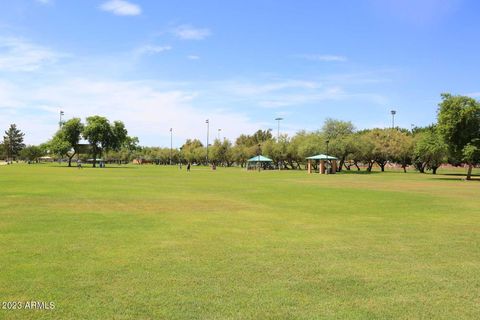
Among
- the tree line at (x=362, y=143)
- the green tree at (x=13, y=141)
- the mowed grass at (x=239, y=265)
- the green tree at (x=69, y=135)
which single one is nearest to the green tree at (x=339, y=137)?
the tree line at (x=362, y=143)

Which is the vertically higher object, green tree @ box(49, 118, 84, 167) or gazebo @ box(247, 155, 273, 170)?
green tree @ box(49, 118, 84, 167)

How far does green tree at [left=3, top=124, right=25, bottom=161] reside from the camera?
18188 centimetres

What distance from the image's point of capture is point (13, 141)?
184750 millimetres

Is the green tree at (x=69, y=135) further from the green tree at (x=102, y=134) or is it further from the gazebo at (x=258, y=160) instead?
the gazebo at (x=258, y=160)

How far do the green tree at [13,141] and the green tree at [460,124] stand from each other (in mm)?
173156

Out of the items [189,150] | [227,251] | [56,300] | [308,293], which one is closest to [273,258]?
[227,251]

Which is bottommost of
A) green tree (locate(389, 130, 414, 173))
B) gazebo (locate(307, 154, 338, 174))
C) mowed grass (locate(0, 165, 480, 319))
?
mowed grass (locate(0, 165, 480, 319))

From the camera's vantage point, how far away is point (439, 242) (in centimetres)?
1089

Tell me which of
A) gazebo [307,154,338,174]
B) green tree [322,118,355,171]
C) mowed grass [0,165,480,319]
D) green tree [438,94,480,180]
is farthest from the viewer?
green tree [322,118,355,171]

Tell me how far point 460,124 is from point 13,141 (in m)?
182

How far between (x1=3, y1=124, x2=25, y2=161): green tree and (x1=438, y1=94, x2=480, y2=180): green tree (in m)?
173

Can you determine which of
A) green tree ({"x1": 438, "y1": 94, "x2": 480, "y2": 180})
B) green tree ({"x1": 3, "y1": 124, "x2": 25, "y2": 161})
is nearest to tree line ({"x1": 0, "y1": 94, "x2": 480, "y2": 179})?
green tree ({"x1": 438, "y1": 94, "x2": 480, "y2": 180})

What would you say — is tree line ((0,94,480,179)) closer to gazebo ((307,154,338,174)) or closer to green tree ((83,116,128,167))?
green tree ((83,116,128,167))

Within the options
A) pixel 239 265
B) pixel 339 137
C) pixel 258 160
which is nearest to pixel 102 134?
pixel 258 160
